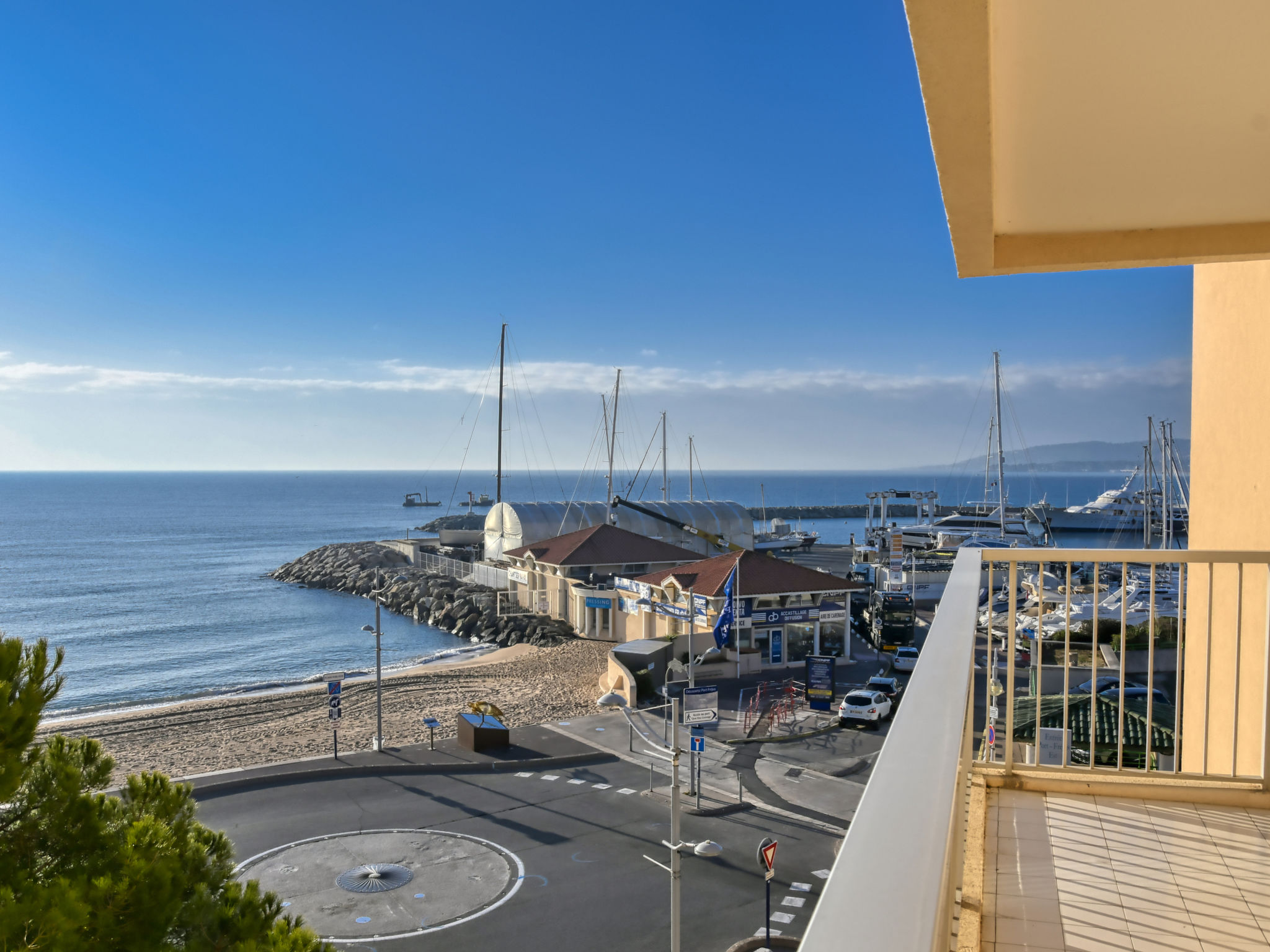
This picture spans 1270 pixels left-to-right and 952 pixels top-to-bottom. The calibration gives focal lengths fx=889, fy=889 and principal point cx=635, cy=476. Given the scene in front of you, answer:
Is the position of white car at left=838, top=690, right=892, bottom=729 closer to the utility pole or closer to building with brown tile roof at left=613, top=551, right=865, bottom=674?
building with brown tile roof at left=613, top=551, right=865, bottom=674

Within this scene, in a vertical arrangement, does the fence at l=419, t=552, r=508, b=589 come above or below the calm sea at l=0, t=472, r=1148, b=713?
above

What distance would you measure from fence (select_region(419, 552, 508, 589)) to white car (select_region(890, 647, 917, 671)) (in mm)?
28534

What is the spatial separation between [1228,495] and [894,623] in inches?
1139

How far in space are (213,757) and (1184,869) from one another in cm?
2621

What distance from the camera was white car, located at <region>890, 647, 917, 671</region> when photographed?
27.9 m

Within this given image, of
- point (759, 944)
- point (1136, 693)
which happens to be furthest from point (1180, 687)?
point (1136, 693)

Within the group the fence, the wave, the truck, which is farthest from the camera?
the fence

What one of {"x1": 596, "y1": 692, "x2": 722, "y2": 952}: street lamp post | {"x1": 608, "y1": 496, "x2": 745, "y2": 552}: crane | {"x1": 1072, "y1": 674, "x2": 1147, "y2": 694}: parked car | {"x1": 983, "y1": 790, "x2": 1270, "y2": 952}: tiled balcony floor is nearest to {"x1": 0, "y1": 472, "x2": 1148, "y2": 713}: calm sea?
{"x1": 608, "y1": 496, "x2": 745, "y2": 552}: crane

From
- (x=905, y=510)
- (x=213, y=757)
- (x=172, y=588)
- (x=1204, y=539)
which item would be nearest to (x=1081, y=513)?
(x=905, y=510)

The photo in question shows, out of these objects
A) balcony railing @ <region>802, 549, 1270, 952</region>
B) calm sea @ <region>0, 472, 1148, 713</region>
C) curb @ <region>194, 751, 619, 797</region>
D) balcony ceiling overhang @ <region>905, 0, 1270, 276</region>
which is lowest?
calm sea @ <region>0, 472, 1148, 713</region>

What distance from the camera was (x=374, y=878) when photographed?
47.6 feet

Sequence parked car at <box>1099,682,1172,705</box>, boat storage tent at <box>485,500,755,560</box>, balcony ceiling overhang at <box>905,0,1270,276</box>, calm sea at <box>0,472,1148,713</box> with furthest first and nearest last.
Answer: boat storage tent at <box>485,500,755,560</box>
calm sea at <box>0,472,1148,713</box>
parked car at <box>1099,682,1172,705</box>
balcony ceiling overhang at <box>905,0,1270,276</box>

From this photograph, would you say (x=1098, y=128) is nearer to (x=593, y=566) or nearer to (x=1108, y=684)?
(x=1108, y=684)

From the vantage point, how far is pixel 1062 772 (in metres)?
4.23
